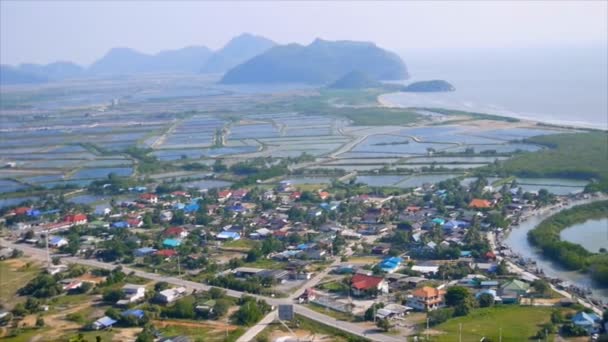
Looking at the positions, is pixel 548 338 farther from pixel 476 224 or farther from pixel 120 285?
pixel 120 285

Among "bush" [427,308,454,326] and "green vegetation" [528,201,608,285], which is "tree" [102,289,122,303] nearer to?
"bush" [427,308,454,326]

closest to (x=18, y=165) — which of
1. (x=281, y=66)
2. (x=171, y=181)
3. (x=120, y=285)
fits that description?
(x=171, y=181)

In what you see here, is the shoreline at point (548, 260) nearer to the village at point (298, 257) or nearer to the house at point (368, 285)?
the village at point (298, 257)

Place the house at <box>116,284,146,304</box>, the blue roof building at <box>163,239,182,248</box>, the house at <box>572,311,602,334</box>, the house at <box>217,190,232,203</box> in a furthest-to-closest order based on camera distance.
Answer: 1. the house at <box>217,190,232,203</box>
2. the blue roof building at <box>163,239,182,248</box>
3. the house at <box>116,284,146,304</box>
4. the house at <box>572,311,602,334</box>

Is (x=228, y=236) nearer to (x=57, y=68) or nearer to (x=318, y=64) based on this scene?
(x=318, y=64)

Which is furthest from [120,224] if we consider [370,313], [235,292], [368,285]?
[370,313]

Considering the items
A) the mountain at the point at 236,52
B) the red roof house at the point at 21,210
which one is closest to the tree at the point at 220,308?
the red roof house at the point at 21,210

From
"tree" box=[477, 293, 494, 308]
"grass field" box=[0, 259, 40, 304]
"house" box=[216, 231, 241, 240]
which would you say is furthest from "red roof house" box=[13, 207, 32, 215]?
"tree" box=[477, 293, 494, 308]
